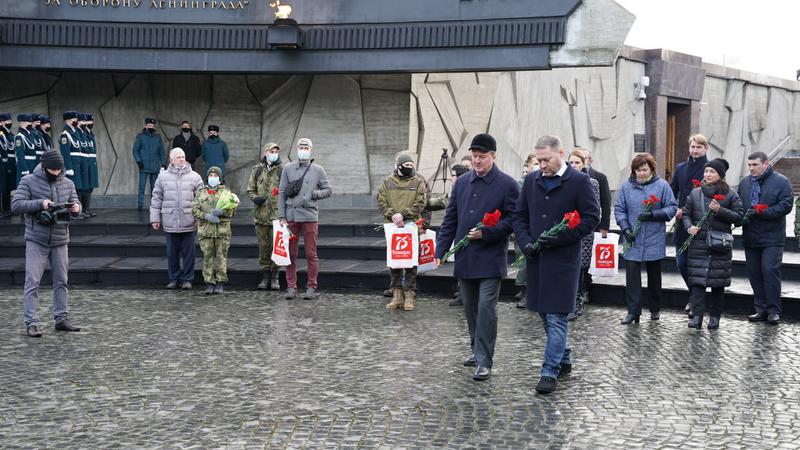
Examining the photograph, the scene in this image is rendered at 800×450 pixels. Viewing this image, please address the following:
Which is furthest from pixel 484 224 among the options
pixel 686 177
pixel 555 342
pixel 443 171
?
pixel 443 171

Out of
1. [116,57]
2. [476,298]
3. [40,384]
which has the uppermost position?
[116,57]

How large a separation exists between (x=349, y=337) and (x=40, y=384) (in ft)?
10.5

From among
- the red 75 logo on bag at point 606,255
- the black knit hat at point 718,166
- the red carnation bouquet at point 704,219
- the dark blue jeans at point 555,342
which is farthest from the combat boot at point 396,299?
the dark blue jeans at point 555,342

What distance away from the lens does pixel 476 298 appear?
8461 millimetres

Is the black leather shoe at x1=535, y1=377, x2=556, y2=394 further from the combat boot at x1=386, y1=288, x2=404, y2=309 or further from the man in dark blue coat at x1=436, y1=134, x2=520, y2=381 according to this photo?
the combat boot at x1=386, y1=288, x2=404, y2=309

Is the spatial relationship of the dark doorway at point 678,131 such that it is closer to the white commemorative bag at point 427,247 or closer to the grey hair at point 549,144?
the white commemorative bag at point 427,247

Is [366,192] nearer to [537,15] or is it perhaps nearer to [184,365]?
[537,15]

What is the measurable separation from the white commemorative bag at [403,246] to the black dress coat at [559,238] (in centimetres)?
394

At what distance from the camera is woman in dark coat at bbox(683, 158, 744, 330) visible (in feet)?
34.7

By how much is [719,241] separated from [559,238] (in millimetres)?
3634

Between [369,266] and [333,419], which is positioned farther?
[369,266]

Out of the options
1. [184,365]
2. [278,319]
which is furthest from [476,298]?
[278,319]

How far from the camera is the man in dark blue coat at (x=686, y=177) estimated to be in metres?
11.5

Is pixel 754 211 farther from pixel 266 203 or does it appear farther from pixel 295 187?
pixel 266 203
